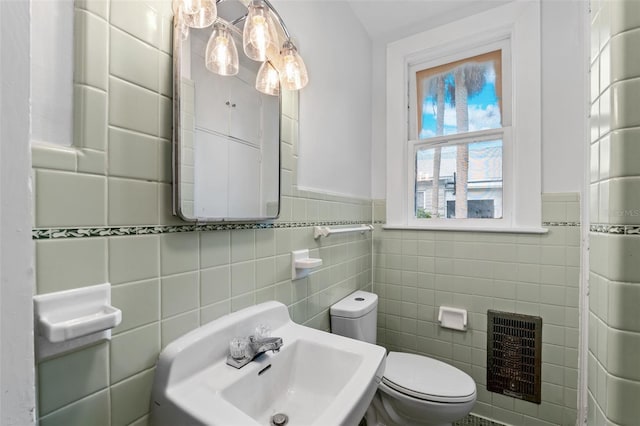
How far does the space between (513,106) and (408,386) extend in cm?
163

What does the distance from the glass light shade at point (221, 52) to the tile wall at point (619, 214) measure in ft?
3.06

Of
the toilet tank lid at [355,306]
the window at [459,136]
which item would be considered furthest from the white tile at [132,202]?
the window at [459,136]

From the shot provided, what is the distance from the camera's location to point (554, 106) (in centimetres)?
152

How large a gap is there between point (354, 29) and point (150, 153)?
1.61 m

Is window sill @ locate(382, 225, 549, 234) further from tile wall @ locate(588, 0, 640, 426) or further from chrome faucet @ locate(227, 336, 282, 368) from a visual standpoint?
chrome faucet @ locate(227, 336, 282, 368)

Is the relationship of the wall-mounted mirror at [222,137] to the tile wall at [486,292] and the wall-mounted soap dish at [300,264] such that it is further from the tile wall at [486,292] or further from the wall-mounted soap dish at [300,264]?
the tile wall at [486,292]

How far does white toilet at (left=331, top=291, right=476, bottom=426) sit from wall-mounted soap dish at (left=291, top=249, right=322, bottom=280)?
1.20 ft

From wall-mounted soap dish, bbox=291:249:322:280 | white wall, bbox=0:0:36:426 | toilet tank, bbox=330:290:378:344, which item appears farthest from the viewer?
toilet tank, bbox=330:290:378:344

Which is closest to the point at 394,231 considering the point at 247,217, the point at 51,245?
the point at 247,217

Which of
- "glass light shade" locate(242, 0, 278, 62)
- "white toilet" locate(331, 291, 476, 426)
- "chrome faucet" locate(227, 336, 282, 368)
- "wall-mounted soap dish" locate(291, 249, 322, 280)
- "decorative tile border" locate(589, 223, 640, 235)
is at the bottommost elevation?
"white toilet" locate(331, 291, 476, 426)

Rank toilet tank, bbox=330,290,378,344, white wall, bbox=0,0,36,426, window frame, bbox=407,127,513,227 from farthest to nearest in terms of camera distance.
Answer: window frame, bbox=407,127,513,227 < toilet tank, bbox=330,290,378,344 < white wall, bbox=0,0,36,426

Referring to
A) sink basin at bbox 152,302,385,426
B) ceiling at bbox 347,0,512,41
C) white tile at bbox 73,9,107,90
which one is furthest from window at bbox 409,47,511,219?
white tile at bbox 73,9,107,90

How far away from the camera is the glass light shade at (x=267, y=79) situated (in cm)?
102

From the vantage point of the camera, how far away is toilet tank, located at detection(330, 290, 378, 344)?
1.42 meters
